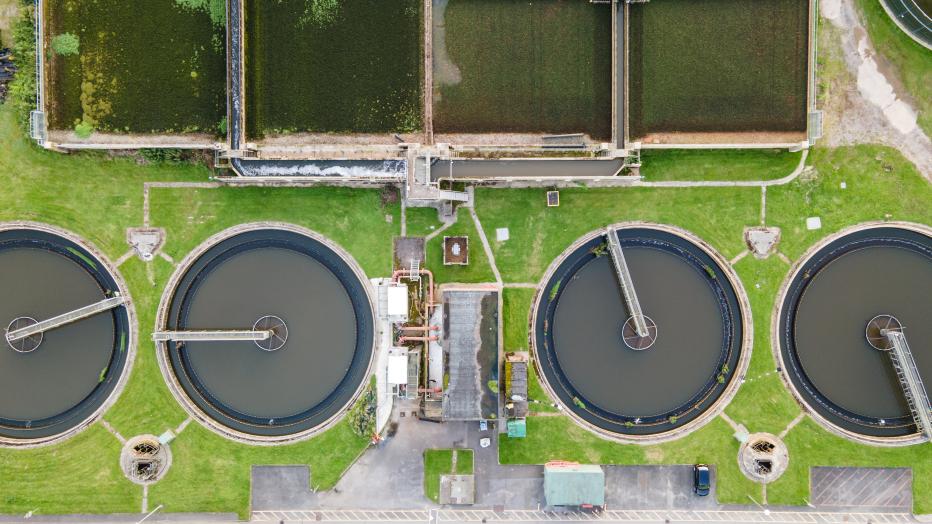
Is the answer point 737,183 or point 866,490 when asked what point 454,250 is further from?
point 866,490

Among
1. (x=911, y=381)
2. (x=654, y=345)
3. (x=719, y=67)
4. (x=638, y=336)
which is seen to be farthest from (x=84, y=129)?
(x=911, y=381)

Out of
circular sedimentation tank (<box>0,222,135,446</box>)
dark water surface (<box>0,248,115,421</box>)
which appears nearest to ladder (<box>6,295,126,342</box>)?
circular sedimentation tank (<box>0,222,135,446</box>)

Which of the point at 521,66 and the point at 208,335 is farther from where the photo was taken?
the point at 208,335

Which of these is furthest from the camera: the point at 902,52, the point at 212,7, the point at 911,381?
the point at 902,52

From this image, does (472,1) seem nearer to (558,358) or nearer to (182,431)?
(558,358)

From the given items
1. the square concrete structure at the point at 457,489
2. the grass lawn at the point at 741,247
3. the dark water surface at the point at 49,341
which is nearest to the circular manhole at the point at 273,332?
the dark water surface at the point at 49,341

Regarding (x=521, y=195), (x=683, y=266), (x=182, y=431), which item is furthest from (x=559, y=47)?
(x=182, y=431)
